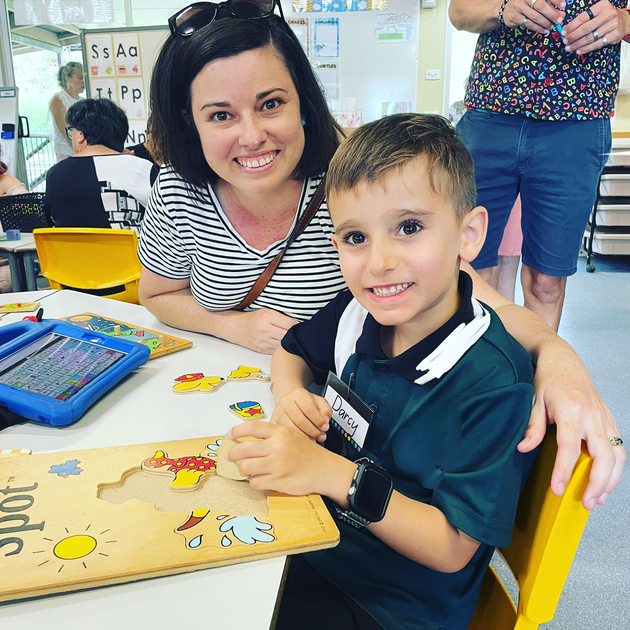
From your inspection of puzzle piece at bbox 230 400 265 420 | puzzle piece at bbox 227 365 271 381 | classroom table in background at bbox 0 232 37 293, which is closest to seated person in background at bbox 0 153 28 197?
classroom table in background at bbox 0 232 37 293

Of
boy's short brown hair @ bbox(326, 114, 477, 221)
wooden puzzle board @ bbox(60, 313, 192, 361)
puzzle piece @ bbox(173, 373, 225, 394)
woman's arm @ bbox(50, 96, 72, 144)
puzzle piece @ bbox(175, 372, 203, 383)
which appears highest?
woman's arm @ bbox(50, 96, 72, 144)

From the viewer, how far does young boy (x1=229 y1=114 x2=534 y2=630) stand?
0.66 metres

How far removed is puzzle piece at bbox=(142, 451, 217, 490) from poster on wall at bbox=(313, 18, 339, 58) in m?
5.32

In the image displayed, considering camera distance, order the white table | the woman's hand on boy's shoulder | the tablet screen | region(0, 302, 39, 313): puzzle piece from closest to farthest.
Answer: the white table
the woman's hand on boy's shoulder
the tablet screen
region(0, 302, 39, 313): puzzle piece

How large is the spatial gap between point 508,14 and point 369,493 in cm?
149

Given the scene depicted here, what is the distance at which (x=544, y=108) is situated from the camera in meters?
1.65

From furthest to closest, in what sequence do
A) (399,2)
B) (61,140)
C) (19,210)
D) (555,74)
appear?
(61,140) → (399,2) → (19,210) → (555,74)

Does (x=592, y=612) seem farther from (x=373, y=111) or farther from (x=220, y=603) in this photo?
(x=373, y=111)

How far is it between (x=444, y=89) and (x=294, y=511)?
5.48m

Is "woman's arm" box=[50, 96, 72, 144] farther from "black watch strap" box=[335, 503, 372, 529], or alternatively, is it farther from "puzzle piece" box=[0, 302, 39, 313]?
"black watch strap" box=[335, 503, 372, 529]

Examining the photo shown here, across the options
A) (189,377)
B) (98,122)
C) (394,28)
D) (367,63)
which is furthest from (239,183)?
(394,28)

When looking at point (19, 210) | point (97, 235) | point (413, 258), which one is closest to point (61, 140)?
point (19, 210)

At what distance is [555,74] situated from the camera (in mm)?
1643

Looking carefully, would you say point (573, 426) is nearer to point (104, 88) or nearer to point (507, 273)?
point (507, 273)
